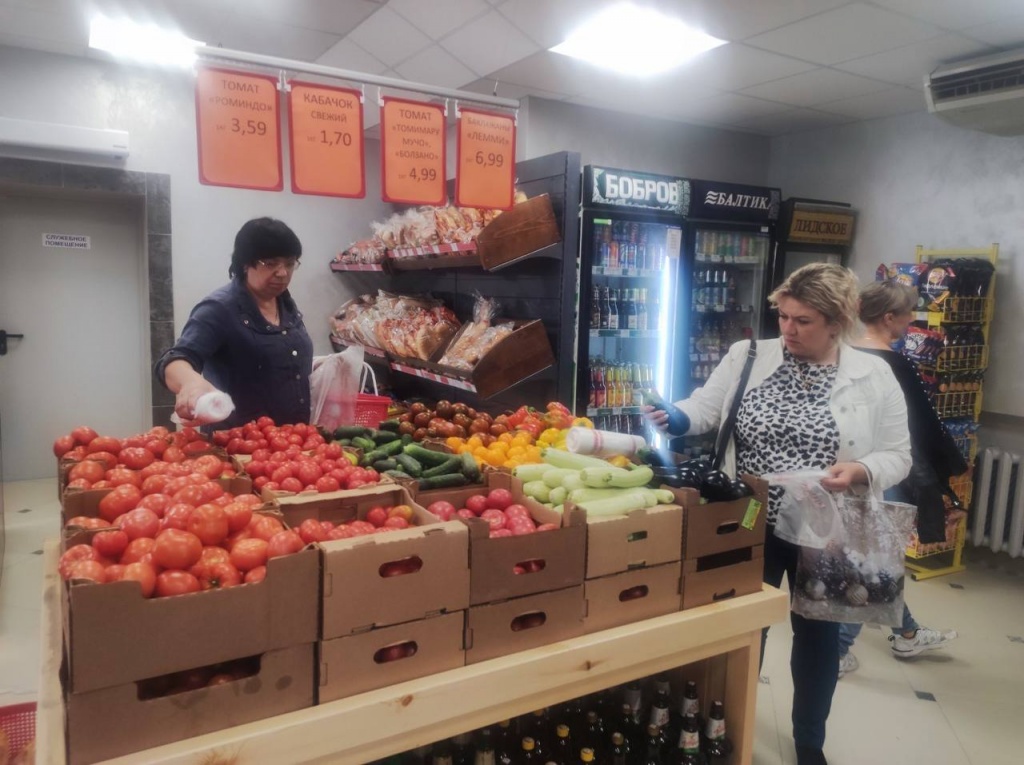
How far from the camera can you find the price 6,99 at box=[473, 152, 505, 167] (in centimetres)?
340

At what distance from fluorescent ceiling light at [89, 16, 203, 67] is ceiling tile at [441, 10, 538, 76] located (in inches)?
61.7

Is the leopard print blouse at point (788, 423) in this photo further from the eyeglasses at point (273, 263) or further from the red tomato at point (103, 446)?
the red tomato at point (103, 446)

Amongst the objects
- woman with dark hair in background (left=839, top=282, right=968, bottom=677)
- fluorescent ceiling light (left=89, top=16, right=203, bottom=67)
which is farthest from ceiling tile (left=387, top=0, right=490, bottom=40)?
woman with dark hair in background (left=839, top=282, right=968, bottom=677)

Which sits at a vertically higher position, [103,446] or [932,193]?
[932,193]

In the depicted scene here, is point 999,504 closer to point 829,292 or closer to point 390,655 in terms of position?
point 829,292

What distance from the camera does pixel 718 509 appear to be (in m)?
1.85

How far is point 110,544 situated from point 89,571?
0.12 m

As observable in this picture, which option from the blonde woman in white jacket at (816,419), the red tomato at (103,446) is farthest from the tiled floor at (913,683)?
the red tomato at (103,446)

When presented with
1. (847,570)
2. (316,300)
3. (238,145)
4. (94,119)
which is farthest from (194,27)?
(847,570)

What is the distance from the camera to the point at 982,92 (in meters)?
4.15

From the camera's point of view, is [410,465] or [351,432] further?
[351,432]

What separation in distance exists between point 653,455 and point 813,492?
0.55 meters

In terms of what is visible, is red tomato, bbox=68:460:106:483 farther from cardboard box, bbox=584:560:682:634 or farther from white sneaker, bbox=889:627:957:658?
white sneaker, bbox=889:627:957:658

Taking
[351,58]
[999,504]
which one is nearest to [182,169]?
[351,58]
